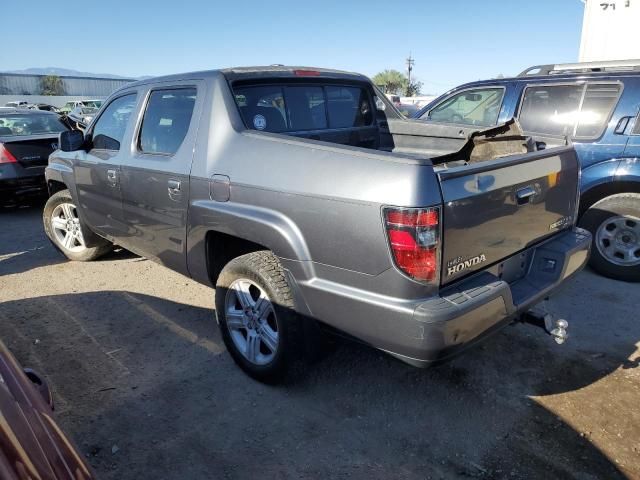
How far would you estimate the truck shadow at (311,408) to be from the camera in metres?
2.42

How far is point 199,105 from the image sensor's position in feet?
10.4

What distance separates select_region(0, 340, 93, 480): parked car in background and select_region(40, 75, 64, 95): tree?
59.4m

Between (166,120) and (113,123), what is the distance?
1008 millimetres

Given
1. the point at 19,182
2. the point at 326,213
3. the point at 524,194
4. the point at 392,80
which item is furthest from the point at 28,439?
the point at 392,80

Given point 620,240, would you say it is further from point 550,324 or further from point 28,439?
point 28,439

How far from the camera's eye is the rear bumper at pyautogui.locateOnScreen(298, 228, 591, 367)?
2.16 meters

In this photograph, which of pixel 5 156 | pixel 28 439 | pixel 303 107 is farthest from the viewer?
pixel 5 156

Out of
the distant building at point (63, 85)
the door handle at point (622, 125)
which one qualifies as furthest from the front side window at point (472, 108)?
the distant building at point (63, 85)

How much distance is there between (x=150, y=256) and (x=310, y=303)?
1.92 meters

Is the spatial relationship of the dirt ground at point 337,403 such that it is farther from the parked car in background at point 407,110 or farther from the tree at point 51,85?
the tree at point 51,85

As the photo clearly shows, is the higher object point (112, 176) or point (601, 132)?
point (601, 132)

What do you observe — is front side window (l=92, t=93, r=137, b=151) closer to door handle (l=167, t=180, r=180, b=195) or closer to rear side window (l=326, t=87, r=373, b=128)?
door handle (l=167, t=180, r=180, b=195)

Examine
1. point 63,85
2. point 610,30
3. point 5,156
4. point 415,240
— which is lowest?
point 5,156

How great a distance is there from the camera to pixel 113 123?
4254mm
